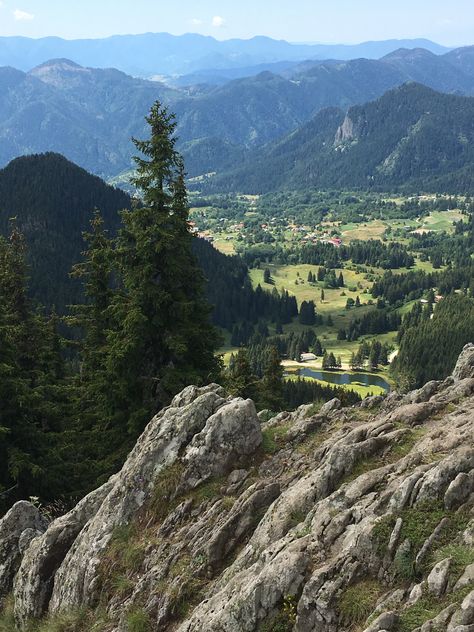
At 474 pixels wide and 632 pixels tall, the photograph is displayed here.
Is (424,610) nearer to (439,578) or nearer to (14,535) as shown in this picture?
(439,578)

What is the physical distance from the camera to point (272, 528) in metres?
18.8

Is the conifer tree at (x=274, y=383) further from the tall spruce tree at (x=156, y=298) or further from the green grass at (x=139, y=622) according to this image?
the green grass at (x=139, y=622)

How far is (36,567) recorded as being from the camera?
77.9 feet

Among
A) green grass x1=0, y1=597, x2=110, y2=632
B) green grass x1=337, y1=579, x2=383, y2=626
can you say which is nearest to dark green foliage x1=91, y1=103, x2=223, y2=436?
green grass x1=0, y1=597, x2=110, y2=632

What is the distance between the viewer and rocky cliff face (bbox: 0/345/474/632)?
1517 centimetres

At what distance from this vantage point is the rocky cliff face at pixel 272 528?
15.2 metres

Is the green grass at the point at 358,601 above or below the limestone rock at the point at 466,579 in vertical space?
below

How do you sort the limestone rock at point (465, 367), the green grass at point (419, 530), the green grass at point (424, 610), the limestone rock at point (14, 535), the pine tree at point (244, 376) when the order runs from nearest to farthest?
the green grass at point (424, 610) → the green grass at point (419, 530) → the limestone rock at point (14, 535) → the limestone rock at point (465, 367) → the pine tree at point (244, 376)

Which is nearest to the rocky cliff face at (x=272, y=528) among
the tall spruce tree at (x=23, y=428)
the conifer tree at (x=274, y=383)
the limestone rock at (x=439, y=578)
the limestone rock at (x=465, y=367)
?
the limestone rock at (x=439, y=578)

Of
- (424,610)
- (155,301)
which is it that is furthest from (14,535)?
(424,610)

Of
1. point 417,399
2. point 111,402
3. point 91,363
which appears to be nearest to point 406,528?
point 417,399

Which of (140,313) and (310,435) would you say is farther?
(140,313)

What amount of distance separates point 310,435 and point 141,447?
25.4ft

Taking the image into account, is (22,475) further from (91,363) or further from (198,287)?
(198,287)
